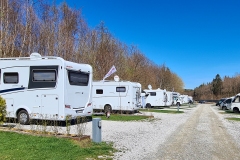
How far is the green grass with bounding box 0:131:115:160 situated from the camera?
6.38m

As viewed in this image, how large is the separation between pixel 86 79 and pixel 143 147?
20.5 ft

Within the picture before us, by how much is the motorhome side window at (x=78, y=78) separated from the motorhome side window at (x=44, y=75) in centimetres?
77

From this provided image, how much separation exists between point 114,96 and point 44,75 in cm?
1009

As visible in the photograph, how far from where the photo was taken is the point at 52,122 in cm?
1248

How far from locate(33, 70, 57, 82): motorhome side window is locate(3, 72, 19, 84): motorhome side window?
101 centimetres

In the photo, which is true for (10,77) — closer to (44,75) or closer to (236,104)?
(44,75)

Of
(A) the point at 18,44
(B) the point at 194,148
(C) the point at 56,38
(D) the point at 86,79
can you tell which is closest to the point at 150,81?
(C) the point at 56,38

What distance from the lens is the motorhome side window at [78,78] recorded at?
1243cm

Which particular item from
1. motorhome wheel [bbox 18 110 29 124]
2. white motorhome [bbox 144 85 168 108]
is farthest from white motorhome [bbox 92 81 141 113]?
white motorhome [bbox 144 85 168 108]

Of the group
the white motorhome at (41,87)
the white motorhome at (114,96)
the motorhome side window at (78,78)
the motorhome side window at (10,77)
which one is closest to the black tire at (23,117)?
the white motorhome at (41,87)

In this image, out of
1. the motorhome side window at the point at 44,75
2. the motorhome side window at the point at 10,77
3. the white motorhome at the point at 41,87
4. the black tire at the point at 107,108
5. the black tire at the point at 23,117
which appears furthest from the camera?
the black tire at the point at 107,108

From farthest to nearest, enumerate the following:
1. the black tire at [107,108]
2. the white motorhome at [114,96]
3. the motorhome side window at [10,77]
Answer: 1. the black tire at [107,108]
2. the white motorhome at [114,96]
3. the motorhome side window at [10,77]

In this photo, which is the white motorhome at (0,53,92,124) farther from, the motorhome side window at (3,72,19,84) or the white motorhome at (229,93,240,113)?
the white motorhome at (229,93,240,113)

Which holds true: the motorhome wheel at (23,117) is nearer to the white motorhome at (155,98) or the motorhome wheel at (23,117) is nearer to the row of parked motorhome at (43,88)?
the row of parked motorhome at (43,88)
